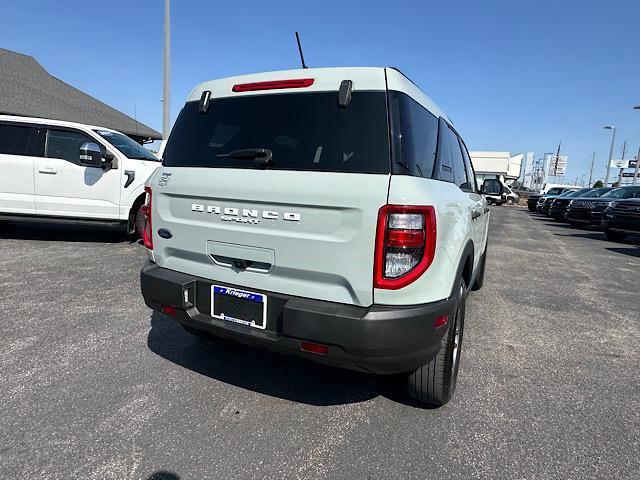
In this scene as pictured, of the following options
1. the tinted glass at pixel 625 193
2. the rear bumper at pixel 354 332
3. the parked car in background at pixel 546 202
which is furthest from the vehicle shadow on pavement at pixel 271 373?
the parked car in background at pixel 546 202

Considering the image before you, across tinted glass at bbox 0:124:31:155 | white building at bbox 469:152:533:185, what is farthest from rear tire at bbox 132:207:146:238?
white building at bbox 469:152:533:185

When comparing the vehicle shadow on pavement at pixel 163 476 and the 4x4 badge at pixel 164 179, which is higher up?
the 4x4 badge at pixel 164 179

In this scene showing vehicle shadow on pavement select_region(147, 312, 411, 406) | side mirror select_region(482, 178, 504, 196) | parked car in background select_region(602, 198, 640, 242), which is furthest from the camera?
parked car in background select_region(602, 198, 640, 242)

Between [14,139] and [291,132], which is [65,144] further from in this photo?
[291,132]

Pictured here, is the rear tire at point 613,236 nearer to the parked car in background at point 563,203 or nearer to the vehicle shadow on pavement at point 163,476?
the parked car in background at point 563,203

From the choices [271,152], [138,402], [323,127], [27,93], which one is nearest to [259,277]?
[271,152]

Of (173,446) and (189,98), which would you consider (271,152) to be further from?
(173,446)

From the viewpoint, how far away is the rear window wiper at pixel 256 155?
221cm

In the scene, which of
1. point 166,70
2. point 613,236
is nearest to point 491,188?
point 613,236

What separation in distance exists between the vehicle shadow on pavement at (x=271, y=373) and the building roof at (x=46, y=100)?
1928 centimetres

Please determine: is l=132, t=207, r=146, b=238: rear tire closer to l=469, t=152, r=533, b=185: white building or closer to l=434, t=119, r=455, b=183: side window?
l=434, t=119, r=455, b=183: side window

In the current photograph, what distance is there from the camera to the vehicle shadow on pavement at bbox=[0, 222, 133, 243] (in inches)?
283

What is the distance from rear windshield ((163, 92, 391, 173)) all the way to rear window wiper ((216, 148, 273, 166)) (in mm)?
25

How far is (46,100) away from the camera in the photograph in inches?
773
